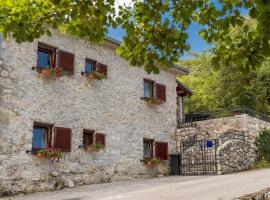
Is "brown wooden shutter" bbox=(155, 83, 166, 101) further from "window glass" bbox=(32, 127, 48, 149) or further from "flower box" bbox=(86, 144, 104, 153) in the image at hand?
"window glass" bbox=(32, 127, 48, 149)

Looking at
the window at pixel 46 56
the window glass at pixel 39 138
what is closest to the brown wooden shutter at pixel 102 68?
the window at pixel 46 56

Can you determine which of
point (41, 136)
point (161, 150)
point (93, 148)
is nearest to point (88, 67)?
point (93, 148)

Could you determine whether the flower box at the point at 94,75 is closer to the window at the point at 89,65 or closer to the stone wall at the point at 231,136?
the window at the point at 89,65

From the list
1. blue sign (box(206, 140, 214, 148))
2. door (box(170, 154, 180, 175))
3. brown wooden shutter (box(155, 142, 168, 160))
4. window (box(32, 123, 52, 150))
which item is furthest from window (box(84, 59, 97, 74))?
blue sign (box(206, 140, 214, 148))

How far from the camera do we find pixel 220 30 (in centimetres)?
597

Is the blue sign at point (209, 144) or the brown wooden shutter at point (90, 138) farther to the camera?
the blue sign at point (209, 144)

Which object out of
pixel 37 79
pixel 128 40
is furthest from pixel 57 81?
pixel 128 40

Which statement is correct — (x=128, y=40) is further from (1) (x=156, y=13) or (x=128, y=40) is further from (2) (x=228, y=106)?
(2) (x=228, y=106)

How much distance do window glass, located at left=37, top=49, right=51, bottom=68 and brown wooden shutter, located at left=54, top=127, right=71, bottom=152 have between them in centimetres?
256

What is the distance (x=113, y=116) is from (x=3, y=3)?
35.1 ft

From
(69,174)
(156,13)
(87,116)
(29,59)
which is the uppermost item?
(29,59)

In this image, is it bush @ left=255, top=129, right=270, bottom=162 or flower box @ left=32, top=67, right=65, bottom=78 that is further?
bush @ left=255, top=129, right=270, bottom=162

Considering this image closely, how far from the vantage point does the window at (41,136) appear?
42.7ft

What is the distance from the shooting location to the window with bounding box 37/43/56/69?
1393 cm
